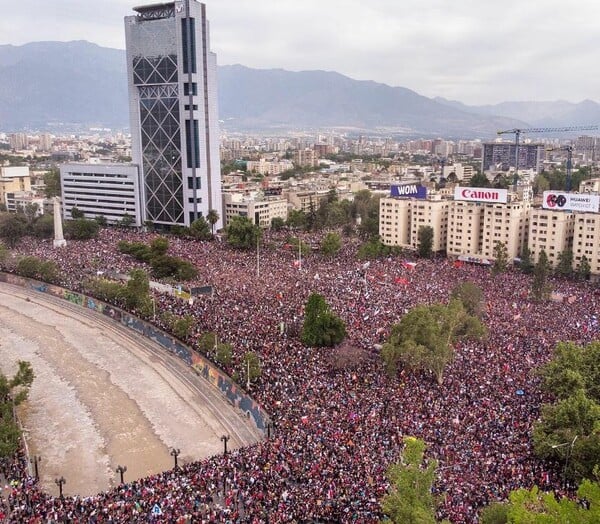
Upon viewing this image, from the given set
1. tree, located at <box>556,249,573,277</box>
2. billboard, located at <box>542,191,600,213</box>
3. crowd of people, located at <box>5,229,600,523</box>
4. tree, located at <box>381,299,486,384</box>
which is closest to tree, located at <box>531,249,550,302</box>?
crowd of people, located at <box>5,229,600,523</box>

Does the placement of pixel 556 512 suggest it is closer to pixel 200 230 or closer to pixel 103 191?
pixel 200 230

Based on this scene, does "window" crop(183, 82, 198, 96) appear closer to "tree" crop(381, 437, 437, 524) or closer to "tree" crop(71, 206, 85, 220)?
"tree" crop(71, 206, 85, 220)

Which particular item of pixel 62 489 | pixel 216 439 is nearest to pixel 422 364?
pixel 216 439

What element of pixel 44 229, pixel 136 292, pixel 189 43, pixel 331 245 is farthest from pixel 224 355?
pixel 189 43

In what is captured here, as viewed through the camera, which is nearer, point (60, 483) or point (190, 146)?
point (60, 483)

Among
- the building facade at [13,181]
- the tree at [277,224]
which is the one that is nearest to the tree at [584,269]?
the tree at [277,224]

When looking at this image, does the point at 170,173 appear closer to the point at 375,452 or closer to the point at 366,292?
the point at 366,292
